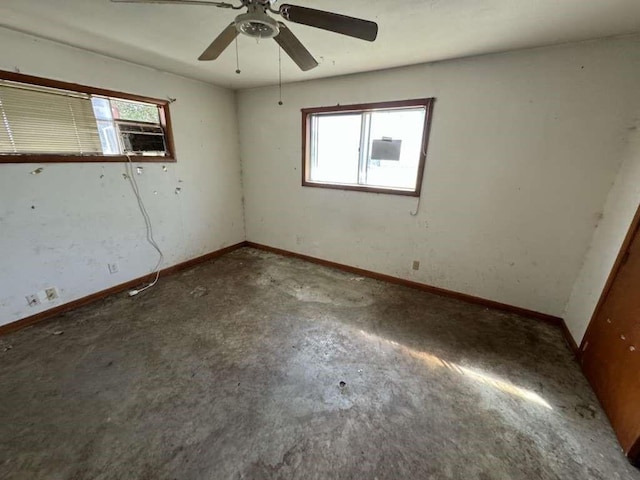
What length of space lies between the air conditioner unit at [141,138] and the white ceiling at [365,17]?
619 mm

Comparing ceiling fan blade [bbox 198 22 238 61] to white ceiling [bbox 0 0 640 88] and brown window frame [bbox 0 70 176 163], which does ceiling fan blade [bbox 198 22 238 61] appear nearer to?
white ceiling [bbox 0 0 640 88]

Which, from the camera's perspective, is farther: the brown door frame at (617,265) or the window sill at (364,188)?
the window sill at (364,188)

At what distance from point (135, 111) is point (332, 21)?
258cm

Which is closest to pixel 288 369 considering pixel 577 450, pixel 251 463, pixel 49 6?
pixel 251 463

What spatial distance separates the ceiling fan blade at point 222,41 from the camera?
1339 millimetres

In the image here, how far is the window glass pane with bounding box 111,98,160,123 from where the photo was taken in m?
2.60

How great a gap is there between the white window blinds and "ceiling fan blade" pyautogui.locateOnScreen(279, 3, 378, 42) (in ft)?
7.53

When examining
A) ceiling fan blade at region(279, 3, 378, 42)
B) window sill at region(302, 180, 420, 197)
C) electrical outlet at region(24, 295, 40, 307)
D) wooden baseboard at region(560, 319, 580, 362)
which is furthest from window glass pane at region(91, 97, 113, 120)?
wooden baseboard at region(560, 319, 580, 362)

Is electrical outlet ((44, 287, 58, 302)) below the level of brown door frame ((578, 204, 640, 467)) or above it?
below

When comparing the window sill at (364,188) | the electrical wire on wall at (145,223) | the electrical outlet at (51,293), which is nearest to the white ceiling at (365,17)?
the electrical wire on wall at (145,223)

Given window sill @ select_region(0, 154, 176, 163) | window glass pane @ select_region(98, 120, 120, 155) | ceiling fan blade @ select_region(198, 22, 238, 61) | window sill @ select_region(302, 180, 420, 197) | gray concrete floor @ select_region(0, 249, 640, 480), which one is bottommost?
gray concrete floor @ select_region(0, 249, 640, 480)

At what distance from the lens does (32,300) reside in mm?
2240

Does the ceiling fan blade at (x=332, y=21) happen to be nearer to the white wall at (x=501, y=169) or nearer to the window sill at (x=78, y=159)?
the white wall at (x=501, y=169)

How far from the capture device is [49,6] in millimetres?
1594
